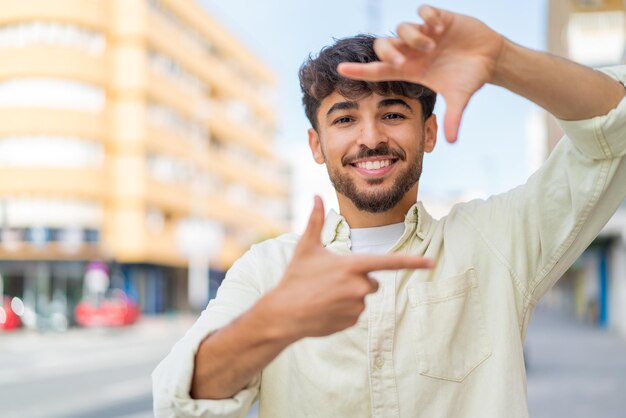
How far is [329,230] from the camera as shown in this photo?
205 centimetres

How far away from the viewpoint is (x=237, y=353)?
143 cm

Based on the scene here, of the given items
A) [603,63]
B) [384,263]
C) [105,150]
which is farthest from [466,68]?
[105,150]

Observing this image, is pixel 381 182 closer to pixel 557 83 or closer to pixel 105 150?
pixel 557 83

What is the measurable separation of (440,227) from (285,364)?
507 mm

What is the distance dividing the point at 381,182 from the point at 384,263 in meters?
0.66

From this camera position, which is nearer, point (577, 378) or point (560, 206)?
point (560, 206)

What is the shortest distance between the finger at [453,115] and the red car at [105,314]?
2758cm

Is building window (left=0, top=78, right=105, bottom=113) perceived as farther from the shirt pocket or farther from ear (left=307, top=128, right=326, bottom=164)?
the shirt pocket

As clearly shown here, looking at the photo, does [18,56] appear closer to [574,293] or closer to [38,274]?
[38,274]

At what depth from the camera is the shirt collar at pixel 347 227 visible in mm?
1969

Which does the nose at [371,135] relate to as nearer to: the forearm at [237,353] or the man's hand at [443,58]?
the man's hand at [443,58]

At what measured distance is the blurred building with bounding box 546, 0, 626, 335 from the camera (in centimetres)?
2589

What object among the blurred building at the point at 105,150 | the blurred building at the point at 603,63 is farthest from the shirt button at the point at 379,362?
the blurred building at the point at 105,150

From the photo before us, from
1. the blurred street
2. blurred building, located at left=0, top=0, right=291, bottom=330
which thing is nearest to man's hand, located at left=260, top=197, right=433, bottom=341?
the blurred street
